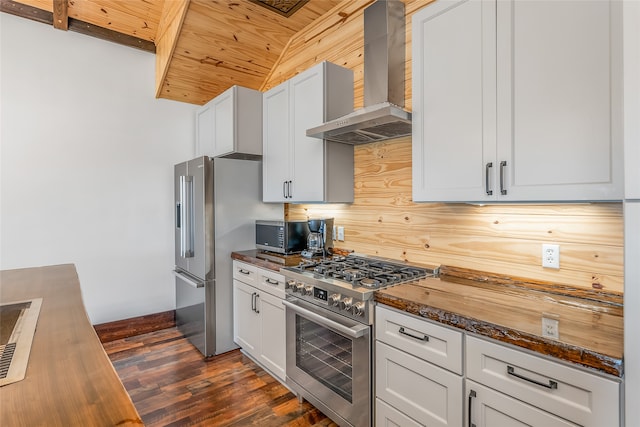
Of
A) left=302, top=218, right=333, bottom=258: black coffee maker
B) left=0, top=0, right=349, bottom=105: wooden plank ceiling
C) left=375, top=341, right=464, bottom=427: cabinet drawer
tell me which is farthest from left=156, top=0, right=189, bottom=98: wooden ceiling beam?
left=375, top=341, right=464, bottom=427: cabinet drawer

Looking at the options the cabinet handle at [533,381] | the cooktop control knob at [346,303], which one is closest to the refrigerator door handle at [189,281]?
the cooktop control knob at [346,303]

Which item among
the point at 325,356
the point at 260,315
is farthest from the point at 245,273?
the point at 325,356

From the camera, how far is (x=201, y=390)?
2.47 m

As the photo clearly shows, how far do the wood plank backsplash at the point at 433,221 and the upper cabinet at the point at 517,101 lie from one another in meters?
0.36

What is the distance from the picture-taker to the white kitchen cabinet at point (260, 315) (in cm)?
247

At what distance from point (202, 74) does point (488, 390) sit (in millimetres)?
3622

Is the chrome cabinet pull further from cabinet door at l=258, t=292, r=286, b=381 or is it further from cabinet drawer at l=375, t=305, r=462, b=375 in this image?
cabinet door at l=258, t=292, r=286, b=381

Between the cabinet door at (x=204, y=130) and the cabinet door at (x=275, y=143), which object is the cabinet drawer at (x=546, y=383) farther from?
the cabinet door at (x=204, y=130)

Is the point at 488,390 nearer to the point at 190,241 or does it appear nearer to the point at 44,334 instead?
the point at 44,334

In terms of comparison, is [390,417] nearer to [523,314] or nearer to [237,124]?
[523,314]

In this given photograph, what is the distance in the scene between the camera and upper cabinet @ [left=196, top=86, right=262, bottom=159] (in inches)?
121

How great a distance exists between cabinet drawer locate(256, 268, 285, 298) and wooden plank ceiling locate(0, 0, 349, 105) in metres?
2.21

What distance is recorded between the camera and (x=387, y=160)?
2.48 metres

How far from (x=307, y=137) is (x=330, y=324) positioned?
1439mm
